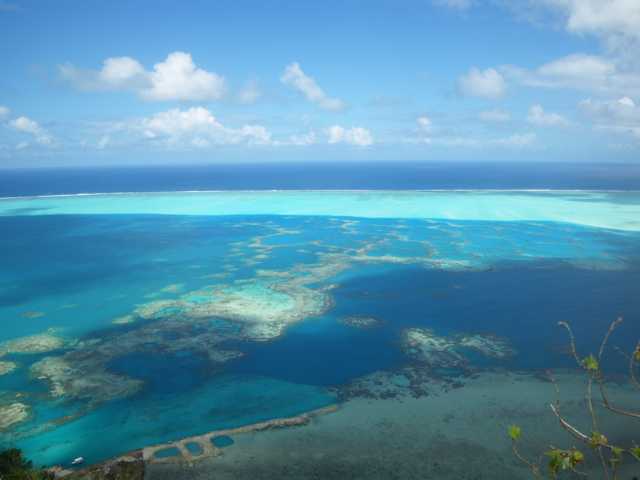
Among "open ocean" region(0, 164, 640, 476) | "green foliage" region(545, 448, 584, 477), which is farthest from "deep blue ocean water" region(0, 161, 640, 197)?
"green foliage" region(545, 448, 584, 477)

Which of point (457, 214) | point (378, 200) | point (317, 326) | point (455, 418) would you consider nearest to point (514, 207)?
point (457, 214)

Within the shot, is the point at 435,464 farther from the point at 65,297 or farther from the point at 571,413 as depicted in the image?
the point at 65,297

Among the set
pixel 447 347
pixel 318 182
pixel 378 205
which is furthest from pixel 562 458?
pixel 318 182

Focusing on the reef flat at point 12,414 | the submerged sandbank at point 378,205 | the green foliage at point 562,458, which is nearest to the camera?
the green foliage at point 562,458

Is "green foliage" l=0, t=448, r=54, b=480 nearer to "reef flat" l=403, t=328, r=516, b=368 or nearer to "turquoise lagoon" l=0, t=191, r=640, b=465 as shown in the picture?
"turquoise lagoon" l=0, t=191, r=640, b=465

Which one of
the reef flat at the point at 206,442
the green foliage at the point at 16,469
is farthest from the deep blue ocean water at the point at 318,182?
the green foliage at the point at 16,469

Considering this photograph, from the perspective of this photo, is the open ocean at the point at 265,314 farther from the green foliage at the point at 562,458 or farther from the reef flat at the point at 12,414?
the green foliage at the point at 562,458
